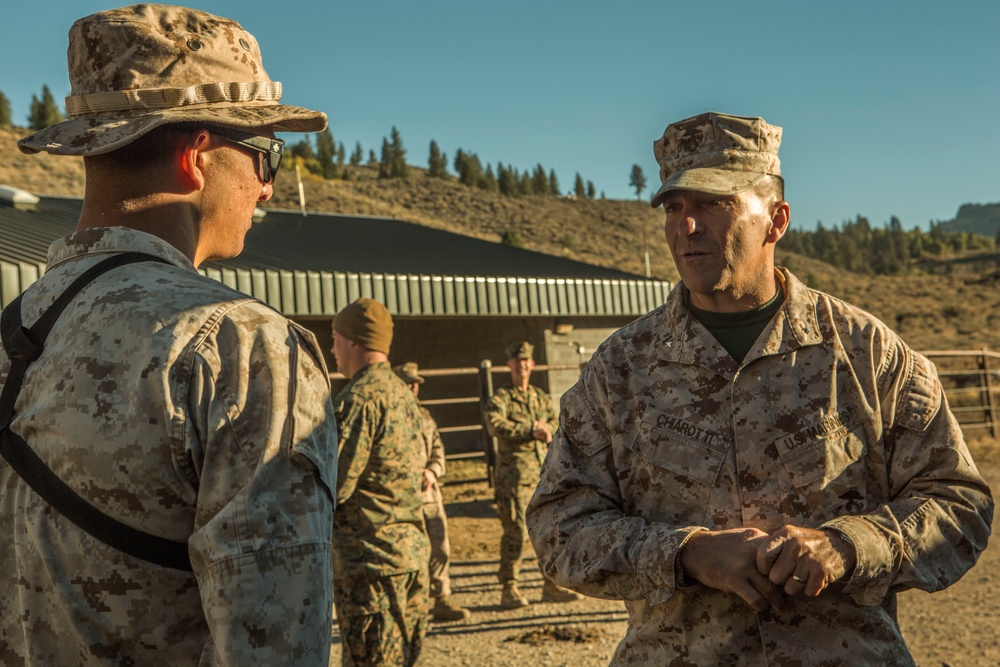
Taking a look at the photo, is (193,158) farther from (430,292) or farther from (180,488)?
(430,292)

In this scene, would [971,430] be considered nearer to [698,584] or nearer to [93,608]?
[698,584]

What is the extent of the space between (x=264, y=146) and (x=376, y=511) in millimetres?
3496

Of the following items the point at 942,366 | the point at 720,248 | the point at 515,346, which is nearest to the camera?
the point at 720,248

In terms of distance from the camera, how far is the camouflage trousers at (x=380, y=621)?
491cm

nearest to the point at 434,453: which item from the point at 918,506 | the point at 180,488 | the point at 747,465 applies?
the point at 747,465

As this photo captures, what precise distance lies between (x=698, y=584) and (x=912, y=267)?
9578 cm

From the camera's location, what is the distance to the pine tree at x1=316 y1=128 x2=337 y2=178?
2717 inches

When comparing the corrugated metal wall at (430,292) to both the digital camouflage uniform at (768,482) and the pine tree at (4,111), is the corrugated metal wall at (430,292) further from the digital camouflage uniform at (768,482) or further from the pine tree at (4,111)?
the pine tree at (4,111)

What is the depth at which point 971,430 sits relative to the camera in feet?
61.7

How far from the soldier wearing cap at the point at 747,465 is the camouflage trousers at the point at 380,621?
244 cm

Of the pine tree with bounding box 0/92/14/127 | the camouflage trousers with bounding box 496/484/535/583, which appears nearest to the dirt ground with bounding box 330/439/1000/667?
the camouflage trousers with bounding box 496/484/535/583

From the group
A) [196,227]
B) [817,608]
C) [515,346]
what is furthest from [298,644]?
[515,346]

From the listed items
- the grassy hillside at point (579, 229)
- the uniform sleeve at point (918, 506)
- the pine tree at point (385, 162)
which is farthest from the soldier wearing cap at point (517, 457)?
the pine tree at point (385, 162)

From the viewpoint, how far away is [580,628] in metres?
7.41
